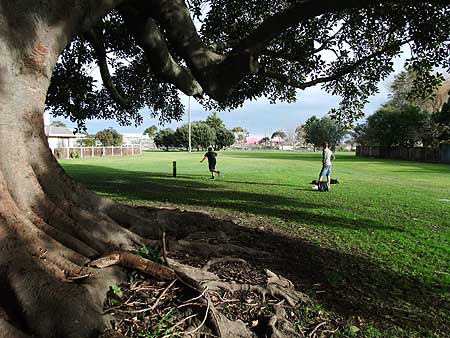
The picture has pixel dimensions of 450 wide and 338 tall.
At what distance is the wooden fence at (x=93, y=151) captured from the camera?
4712 centimetres

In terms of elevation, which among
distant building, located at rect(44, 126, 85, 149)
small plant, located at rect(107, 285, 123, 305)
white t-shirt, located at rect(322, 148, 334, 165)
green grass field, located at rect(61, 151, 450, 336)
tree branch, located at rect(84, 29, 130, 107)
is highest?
tree branch, located at rect(84, 29, 130, 107)

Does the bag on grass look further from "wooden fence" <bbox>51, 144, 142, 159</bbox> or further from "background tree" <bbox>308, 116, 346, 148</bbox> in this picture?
"background tree" <bbox>308, 116, 346, 148</bbox>

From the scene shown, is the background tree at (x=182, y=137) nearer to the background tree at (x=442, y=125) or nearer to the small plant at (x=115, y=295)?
the background tree at (x=442, y=125)

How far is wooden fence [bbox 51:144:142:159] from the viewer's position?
155ft

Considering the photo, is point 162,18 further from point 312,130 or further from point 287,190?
point 312,130

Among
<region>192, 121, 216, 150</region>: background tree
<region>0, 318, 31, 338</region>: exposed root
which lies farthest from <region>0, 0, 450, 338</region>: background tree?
<region>192, 121, 216, 150</region>: background tree

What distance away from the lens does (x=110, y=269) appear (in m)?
3.50

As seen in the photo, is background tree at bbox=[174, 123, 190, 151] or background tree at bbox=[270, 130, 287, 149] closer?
background tree at bbox=[174, 123, 190, 151]

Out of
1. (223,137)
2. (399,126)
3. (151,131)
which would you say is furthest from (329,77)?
(151,131)

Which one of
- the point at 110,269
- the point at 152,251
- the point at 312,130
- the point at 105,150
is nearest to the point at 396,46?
the point at 152,251

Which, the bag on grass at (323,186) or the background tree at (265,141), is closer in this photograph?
the bag on grass at (323,186)

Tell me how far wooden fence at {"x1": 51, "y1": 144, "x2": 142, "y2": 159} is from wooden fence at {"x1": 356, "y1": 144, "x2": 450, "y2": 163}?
39.0m

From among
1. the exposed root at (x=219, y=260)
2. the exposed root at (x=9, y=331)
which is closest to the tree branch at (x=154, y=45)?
the exposed root at (x=219, y=260)

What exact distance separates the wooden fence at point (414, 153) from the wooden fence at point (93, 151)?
38972 mm
